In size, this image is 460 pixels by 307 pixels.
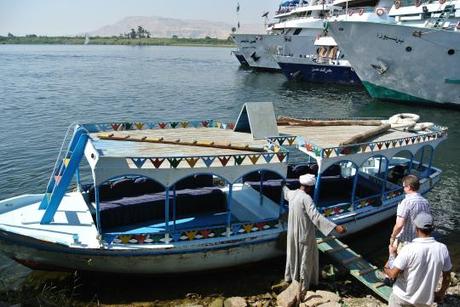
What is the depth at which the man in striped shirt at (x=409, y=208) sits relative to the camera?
→ 23.1ft

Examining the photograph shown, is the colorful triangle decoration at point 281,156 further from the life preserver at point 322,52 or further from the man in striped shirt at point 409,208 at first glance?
the life preserver at point 322,52

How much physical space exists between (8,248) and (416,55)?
28.0 meters

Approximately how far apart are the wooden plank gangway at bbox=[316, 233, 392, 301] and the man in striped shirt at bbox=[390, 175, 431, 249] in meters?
1.44

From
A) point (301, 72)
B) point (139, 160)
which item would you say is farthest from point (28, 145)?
point (301, 72)

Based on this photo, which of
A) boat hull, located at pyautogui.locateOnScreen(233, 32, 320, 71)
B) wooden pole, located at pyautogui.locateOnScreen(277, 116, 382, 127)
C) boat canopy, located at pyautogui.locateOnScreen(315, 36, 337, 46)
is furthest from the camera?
boat hull, located at pyautogui.locateOnScreen(233, 32, 320, 71)

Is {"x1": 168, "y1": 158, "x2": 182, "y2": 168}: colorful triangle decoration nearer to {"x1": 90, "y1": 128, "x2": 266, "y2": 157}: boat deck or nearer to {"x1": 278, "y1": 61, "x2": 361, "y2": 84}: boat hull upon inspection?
{"x1": 90, "y1": 128, "x2": 266, "y2": 157}: boat deck

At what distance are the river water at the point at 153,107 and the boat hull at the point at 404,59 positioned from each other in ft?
4.27

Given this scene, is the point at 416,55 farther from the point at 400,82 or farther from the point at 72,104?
the point at 72,104

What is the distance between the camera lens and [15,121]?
86.2ft

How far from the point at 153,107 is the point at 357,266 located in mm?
25176

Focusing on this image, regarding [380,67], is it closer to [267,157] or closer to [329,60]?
Answer: [329,60]

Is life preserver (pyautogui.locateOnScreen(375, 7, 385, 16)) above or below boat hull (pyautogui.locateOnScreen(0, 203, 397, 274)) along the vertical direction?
above

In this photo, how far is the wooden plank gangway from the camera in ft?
28.1

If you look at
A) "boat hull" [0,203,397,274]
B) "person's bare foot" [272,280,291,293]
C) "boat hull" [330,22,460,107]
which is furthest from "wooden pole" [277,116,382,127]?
"boat hull" [330,22,460,107]
